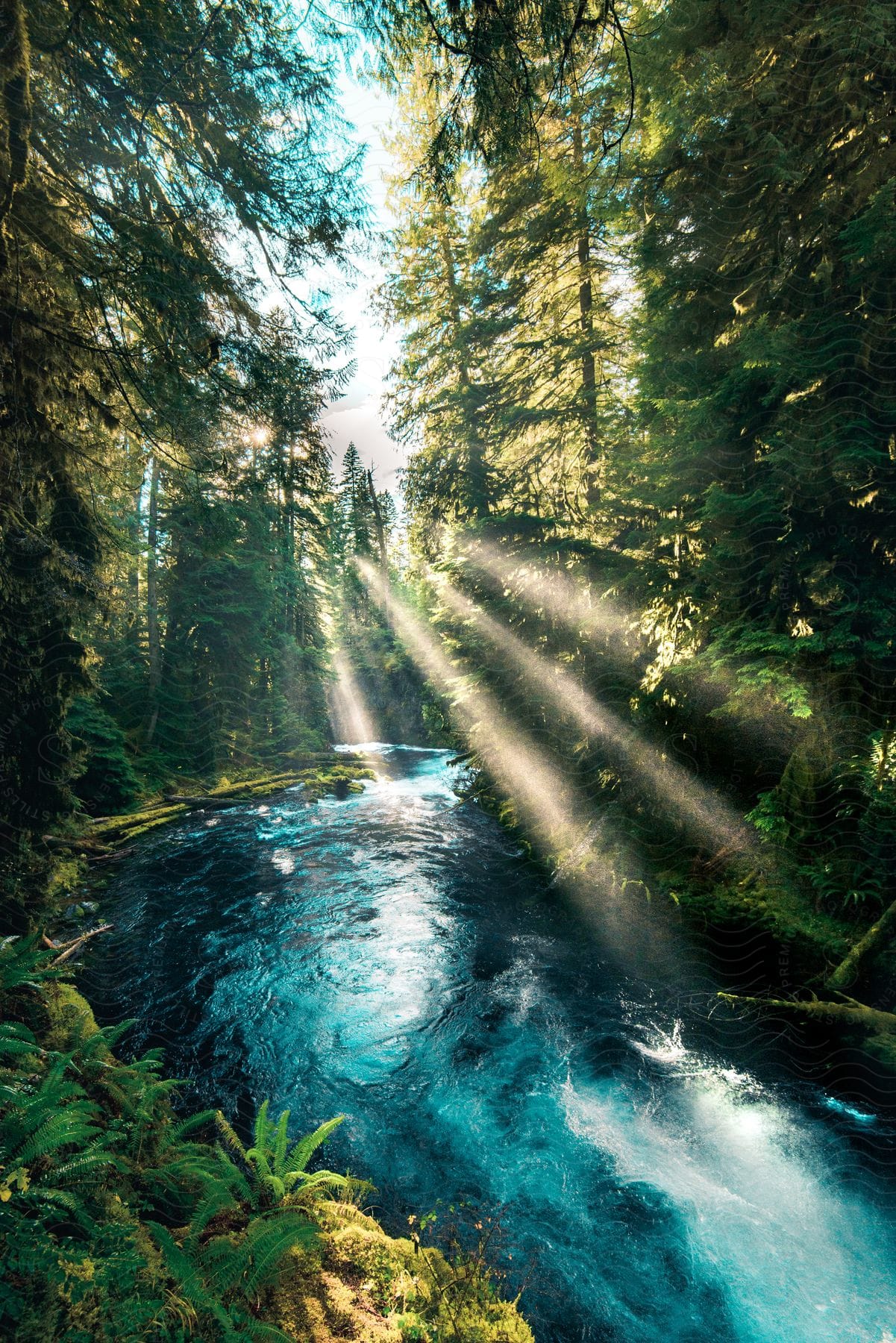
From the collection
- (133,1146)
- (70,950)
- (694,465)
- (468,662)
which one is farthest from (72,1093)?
(468,662)

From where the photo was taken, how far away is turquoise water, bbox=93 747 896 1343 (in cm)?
355

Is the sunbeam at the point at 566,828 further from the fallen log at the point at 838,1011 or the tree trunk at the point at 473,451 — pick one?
the tree trunk at the point at 473,451

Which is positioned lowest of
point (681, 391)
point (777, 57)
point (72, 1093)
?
point (72, 1093)

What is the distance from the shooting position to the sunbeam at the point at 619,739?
6832 millimetres

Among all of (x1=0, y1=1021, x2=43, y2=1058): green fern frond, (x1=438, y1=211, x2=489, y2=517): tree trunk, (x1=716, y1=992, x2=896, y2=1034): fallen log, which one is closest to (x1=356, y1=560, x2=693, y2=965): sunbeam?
(x1=716, y1=992, x2=896, y2=1034): fallen log

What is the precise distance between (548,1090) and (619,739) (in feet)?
15.8

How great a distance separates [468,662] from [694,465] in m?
6.82

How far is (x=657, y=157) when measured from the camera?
561 centimetres

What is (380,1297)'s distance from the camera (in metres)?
2.78

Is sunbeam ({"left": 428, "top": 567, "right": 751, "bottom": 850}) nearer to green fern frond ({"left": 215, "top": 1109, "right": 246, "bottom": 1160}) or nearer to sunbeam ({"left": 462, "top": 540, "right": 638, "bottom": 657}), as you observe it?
sunbeam ({"left": 462, "top": 540, "right": 638, "bottom": 657})

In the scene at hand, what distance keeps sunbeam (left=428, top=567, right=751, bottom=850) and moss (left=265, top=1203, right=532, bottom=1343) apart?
533 cm

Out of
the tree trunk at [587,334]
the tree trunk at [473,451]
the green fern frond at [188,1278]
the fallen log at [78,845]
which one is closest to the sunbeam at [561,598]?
the tree trunk at [587,334]

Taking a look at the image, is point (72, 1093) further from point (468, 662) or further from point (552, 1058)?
point (468, 662)

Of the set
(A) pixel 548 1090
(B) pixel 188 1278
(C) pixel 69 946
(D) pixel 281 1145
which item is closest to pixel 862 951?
(A) pixel 548 1090
